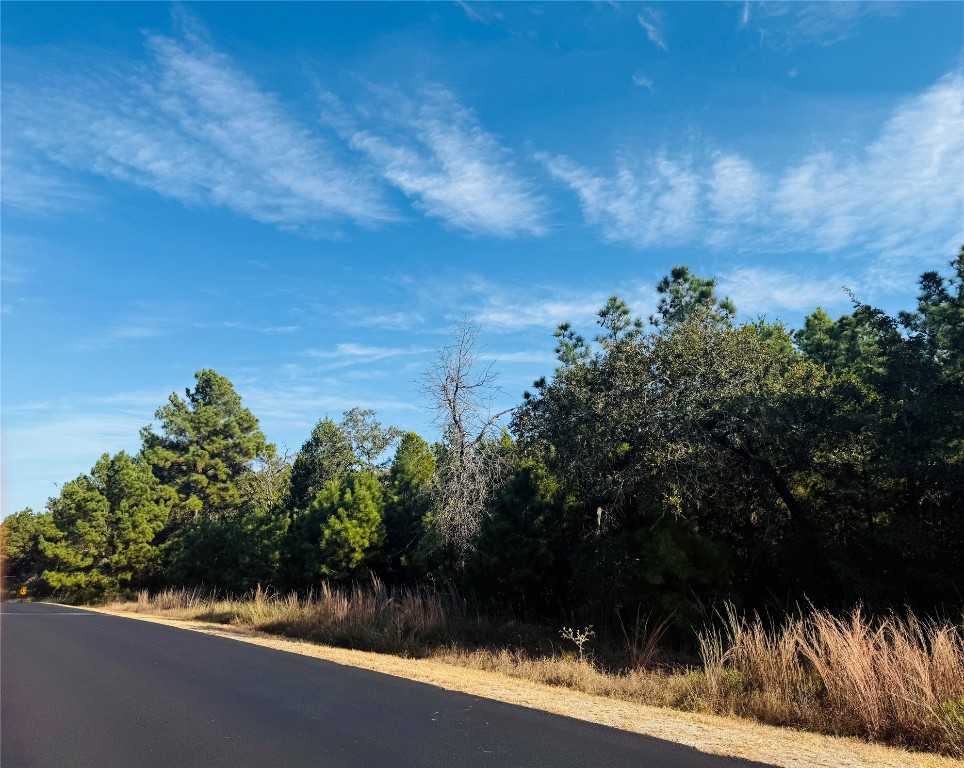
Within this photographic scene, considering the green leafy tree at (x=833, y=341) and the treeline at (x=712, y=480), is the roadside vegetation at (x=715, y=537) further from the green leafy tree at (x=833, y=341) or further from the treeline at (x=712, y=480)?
the green leafy tree at (x=833, y=341)

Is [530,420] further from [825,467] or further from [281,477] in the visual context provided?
[281,477]

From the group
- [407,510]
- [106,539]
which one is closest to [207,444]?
[106,539]

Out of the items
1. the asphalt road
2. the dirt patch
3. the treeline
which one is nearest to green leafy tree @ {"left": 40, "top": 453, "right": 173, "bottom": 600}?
the treeline

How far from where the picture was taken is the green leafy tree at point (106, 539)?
47.2 metres

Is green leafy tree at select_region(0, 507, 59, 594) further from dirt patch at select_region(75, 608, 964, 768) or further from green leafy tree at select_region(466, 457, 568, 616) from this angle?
dirt patch at select_region(75, 608, 964, 768)

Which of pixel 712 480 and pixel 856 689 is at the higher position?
pixel 712 480

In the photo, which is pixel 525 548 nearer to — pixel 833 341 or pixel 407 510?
pixel 407 510

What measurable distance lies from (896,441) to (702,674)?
17.5 ft

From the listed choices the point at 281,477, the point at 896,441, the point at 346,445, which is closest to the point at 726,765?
the point at 896,441

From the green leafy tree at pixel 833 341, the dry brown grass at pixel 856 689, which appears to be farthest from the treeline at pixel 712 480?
the green leafy tree at pixel 833 341

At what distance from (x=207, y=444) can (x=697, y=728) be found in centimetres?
6132

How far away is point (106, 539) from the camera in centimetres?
4834

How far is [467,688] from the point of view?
9.84m

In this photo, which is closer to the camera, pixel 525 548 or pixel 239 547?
pixel 525 548
